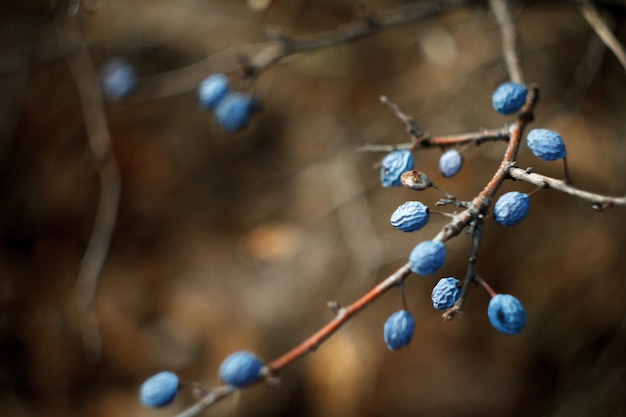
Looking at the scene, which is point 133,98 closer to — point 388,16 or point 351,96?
point 351,96

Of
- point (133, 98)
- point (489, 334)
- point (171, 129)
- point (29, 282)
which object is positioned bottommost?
point (489, 334)

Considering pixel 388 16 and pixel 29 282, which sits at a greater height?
pixel 388 16

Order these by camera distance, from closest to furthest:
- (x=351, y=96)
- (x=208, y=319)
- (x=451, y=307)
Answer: (x=451, y=307)
(x=208, y=319)
(x=351, y=96)

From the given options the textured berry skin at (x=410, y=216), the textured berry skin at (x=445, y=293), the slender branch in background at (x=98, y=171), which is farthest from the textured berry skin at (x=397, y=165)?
the slender branch in background at (x=98, y=171)

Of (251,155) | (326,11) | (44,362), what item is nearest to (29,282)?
(44,362)

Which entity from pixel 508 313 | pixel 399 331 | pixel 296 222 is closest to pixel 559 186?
pixel 508 313

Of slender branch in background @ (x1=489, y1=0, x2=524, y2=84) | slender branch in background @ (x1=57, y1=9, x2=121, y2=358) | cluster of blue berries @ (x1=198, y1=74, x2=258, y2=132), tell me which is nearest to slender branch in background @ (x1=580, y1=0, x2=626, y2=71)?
slender branch in background @ (x1=489, y1=0, x2=524, y2=84)

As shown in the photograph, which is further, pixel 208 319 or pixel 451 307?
pixel 208 319

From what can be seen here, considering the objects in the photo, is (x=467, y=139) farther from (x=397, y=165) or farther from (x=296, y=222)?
(x=296, y=222)
